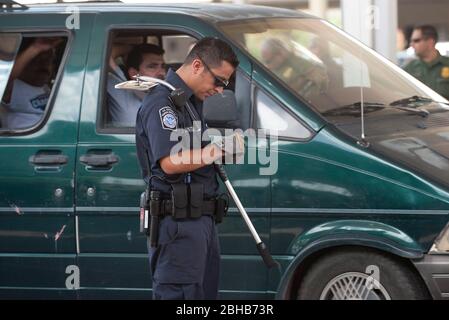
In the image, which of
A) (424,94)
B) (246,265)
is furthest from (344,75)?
(246,265)

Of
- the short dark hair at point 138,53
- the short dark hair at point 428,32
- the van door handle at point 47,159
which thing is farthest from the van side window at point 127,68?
the short dark hair at point 428,32

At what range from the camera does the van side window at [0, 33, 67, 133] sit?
17.7ft

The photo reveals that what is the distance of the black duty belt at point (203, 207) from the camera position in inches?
159

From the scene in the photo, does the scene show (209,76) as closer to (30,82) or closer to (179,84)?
(179,84)

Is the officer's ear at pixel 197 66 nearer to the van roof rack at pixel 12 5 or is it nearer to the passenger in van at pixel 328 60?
the passenger in van at pixel 328 60

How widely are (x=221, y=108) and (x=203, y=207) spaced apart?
2.11 ft

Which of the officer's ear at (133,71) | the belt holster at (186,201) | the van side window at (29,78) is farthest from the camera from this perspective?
the officer's ear at (133,71)

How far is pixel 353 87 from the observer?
5.22 metres

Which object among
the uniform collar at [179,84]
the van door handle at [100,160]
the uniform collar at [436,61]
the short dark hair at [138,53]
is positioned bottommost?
the van door handle at [100,160]

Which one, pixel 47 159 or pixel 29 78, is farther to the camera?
pixel 29 78

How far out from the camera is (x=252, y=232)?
437 centimetres

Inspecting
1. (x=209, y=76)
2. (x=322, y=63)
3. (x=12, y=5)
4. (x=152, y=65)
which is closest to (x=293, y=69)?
(x=322, y=63)

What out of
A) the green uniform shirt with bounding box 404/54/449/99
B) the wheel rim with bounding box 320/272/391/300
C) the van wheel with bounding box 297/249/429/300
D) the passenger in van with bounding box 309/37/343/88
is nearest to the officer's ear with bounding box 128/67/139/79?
the passenger in van with bounding box 309/37/343/88

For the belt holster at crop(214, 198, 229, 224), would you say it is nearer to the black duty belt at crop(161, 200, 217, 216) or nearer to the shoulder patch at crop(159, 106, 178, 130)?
the black duty belt at crop(161, 200, 217, 216)
